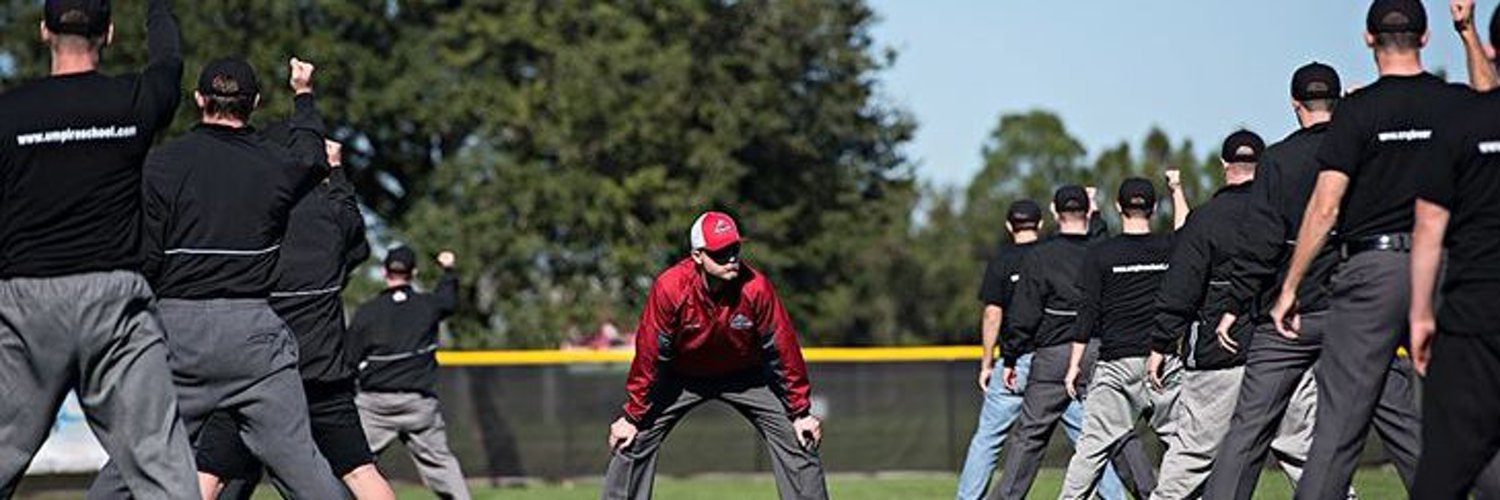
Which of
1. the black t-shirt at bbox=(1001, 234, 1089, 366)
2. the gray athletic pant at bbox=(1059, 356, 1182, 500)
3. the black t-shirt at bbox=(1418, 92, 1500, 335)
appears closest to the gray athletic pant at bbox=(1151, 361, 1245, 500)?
the gray athletic pant at bbox=(1059, 356, 1182, 500)

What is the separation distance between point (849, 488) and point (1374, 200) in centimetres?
1238

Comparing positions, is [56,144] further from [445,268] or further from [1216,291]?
[445,268]

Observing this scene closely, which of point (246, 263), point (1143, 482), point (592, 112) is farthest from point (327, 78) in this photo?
point (246, 263)

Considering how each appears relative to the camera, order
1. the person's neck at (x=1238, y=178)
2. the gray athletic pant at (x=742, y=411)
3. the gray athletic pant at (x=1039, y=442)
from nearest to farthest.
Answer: the gray athletic pant at (x=742, y=411) < the person's neck at (x=1238, y=178) < the gray athletic pant at (x=1039, y=442)

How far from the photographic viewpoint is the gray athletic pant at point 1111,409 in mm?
13445

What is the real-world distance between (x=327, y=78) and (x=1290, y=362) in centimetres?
3623

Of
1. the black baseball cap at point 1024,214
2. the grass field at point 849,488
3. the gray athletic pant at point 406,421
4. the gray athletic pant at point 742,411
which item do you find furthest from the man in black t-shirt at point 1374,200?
the gray athletic pant at point 406,421

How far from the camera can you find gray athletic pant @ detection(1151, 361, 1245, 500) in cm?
1109

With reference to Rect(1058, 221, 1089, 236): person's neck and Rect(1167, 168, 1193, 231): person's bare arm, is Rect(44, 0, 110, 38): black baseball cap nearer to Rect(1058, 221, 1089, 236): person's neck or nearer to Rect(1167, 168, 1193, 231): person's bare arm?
Rect(1167, 168, 1193, 231): person's bare arm

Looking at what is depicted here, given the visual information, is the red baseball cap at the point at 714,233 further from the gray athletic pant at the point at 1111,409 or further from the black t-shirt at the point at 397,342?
the black t-shirt at the point at 397,342

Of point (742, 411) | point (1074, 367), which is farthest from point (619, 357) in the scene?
point (742, 411)

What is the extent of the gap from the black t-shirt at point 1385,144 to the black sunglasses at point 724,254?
9.57ft

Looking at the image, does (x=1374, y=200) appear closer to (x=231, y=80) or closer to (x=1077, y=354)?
(x=231, y=80)

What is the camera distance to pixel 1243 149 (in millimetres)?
11812
